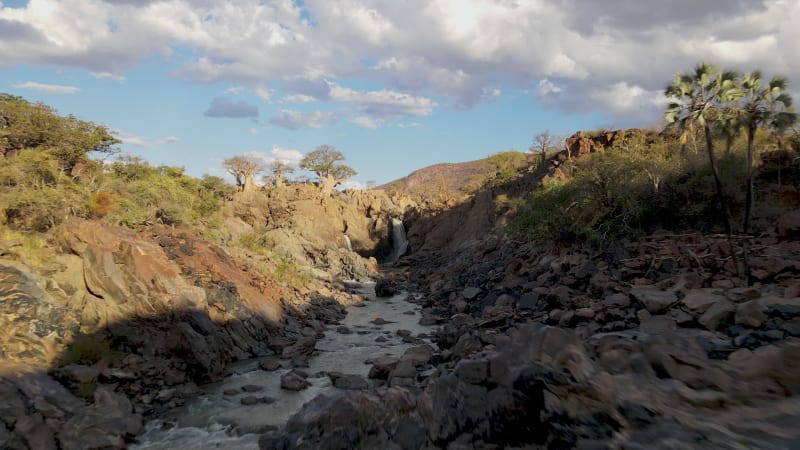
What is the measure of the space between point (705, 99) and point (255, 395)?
1522 cm

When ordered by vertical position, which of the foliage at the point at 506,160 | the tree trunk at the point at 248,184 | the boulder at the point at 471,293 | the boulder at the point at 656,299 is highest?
the foliage at the point at 506,160

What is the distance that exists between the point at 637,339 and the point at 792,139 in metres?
19.5

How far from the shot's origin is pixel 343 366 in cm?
1309

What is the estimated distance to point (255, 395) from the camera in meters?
10.7

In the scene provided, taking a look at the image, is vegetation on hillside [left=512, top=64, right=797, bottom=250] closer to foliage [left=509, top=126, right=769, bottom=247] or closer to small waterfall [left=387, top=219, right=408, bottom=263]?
foliage [left=509, top=126, right=769, bottom=247]

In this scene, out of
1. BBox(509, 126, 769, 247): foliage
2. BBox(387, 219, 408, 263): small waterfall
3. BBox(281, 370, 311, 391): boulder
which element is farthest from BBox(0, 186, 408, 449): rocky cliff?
BBox(387, 219, 408, 263): small waterfall

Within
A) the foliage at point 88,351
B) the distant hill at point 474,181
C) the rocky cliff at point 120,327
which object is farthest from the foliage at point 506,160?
the foliage at point 88,351

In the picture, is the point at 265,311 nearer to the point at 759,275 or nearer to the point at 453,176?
the point at 759,275

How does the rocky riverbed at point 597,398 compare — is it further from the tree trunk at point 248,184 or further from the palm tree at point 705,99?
the tree trunk at point 248,184

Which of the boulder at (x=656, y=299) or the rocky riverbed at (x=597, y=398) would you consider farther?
the boulder at (x=656, y=299)

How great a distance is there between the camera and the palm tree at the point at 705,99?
12.6 meters

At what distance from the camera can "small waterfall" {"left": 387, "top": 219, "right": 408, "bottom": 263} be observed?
150 ft

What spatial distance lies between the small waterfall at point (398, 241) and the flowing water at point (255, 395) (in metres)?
28.0

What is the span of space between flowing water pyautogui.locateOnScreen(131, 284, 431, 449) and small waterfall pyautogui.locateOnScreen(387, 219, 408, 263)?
2796 centimetres
